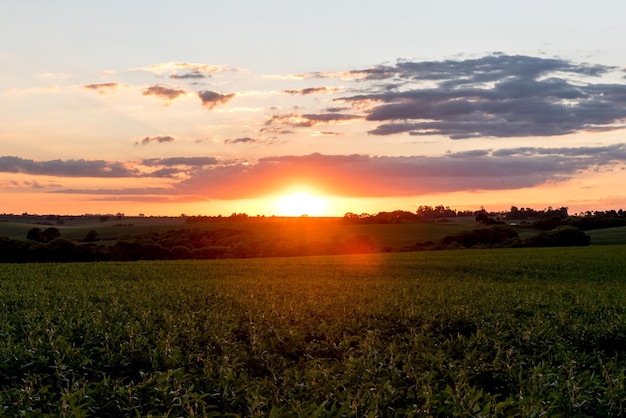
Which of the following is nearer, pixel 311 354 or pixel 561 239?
pixel 311 354

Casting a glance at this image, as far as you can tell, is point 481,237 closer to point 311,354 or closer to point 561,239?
point 561,239

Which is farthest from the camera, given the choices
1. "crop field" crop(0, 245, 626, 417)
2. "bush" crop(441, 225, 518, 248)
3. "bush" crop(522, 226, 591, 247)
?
"bush" crop(441, 225, 518, 248)

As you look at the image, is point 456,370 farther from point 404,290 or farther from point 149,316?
point 404,290

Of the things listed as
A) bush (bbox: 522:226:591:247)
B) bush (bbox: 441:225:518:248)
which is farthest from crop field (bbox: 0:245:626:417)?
bush (bbox: 441:225:518:248)

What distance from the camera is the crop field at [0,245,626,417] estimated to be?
332 inches

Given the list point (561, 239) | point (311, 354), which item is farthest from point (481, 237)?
point (311, 354)

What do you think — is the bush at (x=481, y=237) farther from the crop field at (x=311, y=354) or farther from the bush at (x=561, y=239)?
the crop field at (x=311, y=354)

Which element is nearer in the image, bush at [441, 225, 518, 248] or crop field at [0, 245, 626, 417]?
crop field at [0, 245, 626, 417]

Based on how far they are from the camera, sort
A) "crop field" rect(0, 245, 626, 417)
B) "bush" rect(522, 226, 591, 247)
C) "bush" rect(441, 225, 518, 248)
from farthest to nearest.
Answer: "bush" rect(441, 225, 518, 248) < "bush" rect(522, 226, 591, 247) < "crop field" rect(0, 245, 626, 417)

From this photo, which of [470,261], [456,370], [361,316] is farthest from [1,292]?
[470,261]

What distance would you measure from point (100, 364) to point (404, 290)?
57.1 feet

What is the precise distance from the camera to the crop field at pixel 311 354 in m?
8.43

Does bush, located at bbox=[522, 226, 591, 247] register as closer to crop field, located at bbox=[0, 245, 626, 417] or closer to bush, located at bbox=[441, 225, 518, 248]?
bush, located at bbox=[441, 225, 518, 248]

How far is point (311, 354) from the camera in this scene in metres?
14.2
